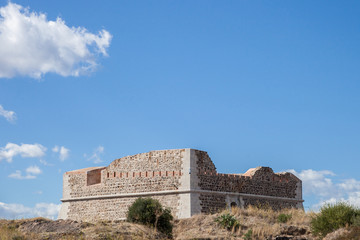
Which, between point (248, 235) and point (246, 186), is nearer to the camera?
point (248, 235)

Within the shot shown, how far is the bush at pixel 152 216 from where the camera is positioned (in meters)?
21.3

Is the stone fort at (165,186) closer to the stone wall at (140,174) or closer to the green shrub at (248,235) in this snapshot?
the stone wall at (140,174)

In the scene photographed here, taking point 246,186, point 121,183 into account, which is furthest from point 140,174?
point 246,186

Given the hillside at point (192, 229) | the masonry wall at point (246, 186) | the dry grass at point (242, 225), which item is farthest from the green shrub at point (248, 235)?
the masonry wall at point (246, 186)

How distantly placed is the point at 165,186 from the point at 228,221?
3.93 metres

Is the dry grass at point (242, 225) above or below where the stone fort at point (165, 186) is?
below

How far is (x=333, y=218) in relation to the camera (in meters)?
20.5

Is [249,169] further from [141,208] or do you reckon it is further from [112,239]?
[112,239]

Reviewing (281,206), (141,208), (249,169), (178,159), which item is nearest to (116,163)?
(178,159)

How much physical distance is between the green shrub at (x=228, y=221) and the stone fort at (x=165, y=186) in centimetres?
177

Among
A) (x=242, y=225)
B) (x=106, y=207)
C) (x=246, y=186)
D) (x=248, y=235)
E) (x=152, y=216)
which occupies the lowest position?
(x=248, y=235)

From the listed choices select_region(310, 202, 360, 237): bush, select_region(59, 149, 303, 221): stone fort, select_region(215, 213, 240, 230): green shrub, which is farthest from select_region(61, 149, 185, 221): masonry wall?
select_region(310, 202, 360, 237): bush

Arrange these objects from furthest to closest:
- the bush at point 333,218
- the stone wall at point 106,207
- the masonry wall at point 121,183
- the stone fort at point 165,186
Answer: the masonry wall at point 121,183, the stone wall at point 106,207, the stone fort at point 165,186, the bush at point 333,218

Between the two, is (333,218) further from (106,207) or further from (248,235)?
(106,207)
